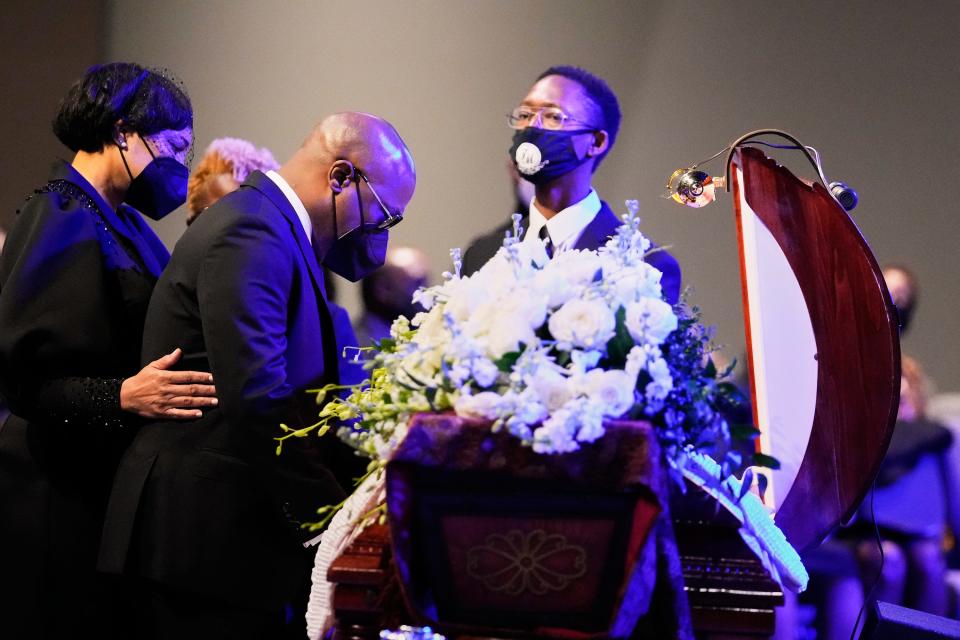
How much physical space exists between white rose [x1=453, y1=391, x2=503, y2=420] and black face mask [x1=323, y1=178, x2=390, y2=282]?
104 cm

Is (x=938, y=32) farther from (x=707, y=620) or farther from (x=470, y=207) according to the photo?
(x=707, y=620)

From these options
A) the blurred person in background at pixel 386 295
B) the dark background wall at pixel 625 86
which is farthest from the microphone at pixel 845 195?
the dark background wall at pixel 625 86

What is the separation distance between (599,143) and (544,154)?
20 centimetres

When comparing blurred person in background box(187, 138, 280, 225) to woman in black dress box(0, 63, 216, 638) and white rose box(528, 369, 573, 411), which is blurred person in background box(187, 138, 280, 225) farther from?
white rose box(528, 369, 573, 411)

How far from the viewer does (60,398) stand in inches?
86.5

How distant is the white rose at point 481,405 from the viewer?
1.27 m

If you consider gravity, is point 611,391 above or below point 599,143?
below

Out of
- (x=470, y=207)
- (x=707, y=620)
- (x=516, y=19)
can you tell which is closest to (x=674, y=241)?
(x=470, y=207)

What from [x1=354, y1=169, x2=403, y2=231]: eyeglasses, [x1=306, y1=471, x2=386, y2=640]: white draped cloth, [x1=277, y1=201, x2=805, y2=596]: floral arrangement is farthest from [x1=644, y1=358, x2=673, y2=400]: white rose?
[x1=354, y1=169, x2=403, y2=231]: eyeglasses

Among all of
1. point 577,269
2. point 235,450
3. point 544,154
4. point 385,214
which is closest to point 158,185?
point 385,214

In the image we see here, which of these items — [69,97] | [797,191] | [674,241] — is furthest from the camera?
[674,241]

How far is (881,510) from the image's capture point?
4023 mm

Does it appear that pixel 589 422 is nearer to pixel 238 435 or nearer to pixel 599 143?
pixel 238 435

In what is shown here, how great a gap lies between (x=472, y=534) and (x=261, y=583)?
827mm
